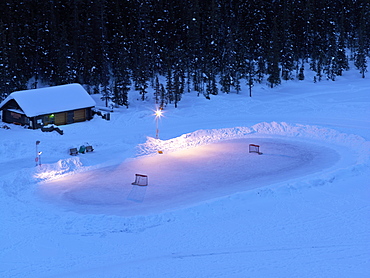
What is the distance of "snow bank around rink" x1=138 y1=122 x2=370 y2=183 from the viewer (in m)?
37.6

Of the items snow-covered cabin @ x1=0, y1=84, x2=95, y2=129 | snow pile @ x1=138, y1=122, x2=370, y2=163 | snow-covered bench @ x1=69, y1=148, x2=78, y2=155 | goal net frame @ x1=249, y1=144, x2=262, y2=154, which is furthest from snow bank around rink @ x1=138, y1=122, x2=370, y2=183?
Answer: snow-covered cabin @ x1=0, y1=84, x2=95, y2=129

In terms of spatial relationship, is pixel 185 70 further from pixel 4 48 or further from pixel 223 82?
pixel 4 48

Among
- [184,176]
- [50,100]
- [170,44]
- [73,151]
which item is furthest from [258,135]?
[170,44]

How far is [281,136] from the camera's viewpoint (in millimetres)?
43625

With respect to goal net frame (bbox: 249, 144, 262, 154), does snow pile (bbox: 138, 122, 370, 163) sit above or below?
above

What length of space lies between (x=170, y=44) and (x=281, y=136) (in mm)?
38401

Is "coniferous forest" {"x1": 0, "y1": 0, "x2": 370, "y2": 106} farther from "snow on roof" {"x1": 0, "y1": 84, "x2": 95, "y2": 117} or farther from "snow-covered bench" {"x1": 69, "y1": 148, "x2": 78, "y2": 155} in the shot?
"snow-covered bench" {"x1": 69, "y1": 148, "x2": 78, "y2": 155}

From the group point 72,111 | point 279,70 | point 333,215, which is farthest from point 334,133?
A: point 279,70

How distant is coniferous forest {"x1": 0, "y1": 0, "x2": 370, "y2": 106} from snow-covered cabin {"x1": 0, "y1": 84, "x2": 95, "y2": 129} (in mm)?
7465

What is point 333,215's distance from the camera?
2514cm

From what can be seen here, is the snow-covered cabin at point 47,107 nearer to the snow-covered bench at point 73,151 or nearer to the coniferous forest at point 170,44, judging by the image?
the coniferous forest at point 170,44

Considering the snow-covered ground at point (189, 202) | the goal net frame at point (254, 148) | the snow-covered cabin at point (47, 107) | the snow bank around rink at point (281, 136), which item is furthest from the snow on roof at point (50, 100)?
the goal net frame at point (254, 148)

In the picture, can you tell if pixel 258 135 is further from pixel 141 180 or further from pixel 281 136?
pixel 141 180

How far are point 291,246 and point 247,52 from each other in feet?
200
